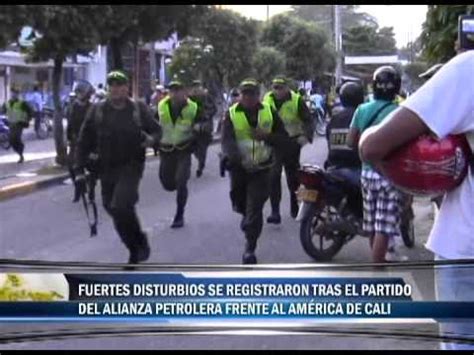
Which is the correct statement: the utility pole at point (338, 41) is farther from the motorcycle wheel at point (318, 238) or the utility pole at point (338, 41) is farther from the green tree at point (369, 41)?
the motorcycle wheel at point (318, 238)

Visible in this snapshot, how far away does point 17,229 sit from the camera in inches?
106

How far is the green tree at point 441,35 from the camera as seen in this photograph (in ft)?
9.76

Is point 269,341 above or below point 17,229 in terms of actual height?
below

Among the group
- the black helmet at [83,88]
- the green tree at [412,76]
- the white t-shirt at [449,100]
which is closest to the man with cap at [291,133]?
the green tree at [412,76]

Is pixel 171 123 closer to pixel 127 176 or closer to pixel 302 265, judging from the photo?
pixel 127 176

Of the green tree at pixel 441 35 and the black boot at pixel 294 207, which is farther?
the black boot at pixel 294 207

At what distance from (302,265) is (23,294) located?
2.92ft

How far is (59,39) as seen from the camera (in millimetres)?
3764

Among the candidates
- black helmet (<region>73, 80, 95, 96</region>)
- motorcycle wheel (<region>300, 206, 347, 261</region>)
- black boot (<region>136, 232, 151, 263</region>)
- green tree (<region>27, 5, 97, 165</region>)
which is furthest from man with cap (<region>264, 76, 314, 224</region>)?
green tree (<region>27, 5, 97, 165</region>)

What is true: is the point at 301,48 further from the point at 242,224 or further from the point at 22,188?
the point at 22,188

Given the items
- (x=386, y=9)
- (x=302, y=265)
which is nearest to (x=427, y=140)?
(x=386, y=9)

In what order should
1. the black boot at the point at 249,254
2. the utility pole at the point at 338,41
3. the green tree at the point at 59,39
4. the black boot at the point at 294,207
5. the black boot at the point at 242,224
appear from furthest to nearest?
1. the black boot at the point at 294,207
2. the green tree at the point at 59,39
3. the black boot at the point at 242,224
4. the black boot at the point at 249,254
5. the utility pole at the point at 338,41

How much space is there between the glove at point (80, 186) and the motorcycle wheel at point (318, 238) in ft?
2.68

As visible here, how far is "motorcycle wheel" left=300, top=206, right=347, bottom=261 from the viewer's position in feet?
9.32
